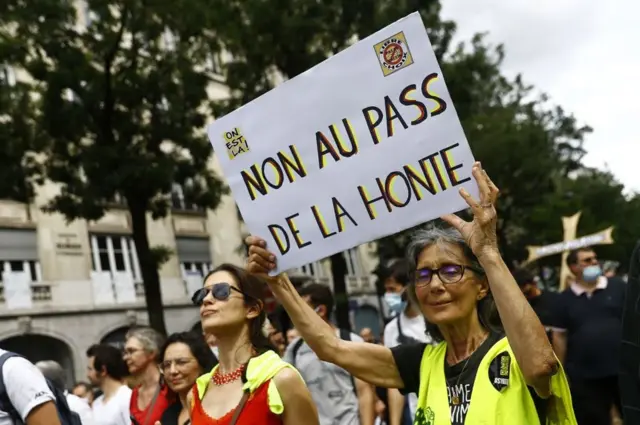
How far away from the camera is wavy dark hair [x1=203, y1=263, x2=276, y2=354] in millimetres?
3316

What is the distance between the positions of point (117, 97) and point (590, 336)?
1118cm

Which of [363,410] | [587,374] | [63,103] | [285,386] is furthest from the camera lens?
[63,103]

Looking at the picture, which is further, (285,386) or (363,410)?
(363,410)

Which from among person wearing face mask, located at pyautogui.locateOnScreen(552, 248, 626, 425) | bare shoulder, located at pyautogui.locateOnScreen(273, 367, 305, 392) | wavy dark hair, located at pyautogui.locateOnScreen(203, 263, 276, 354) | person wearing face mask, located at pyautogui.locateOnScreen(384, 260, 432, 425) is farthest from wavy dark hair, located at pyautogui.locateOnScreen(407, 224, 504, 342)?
person wearing face mask, located at pyautogui.locateOnScreen(552, 248, 626, 425)

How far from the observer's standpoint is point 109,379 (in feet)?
18.9

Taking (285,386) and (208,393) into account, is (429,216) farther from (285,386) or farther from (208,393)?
(208,393)

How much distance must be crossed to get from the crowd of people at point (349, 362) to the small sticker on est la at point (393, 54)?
476 mm

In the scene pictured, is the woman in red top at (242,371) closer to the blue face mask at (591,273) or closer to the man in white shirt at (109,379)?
the man in white shirt at (109,379)

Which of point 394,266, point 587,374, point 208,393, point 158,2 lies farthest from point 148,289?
point 208,393

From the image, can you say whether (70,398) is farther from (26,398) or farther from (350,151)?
(350,151)

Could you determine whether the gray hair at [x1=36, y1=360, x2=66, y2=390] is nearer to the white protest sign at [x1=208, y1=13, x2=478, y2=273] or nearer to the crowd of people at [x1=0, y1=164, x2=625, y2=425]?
the crowd of people at [x1=0, y1=164, x2=625, y2=425]

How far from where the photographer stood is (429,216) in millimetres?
2570

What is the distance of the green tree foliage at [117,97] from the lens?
559 inches

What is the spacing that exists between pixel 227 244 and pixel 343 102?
26.1 meters
